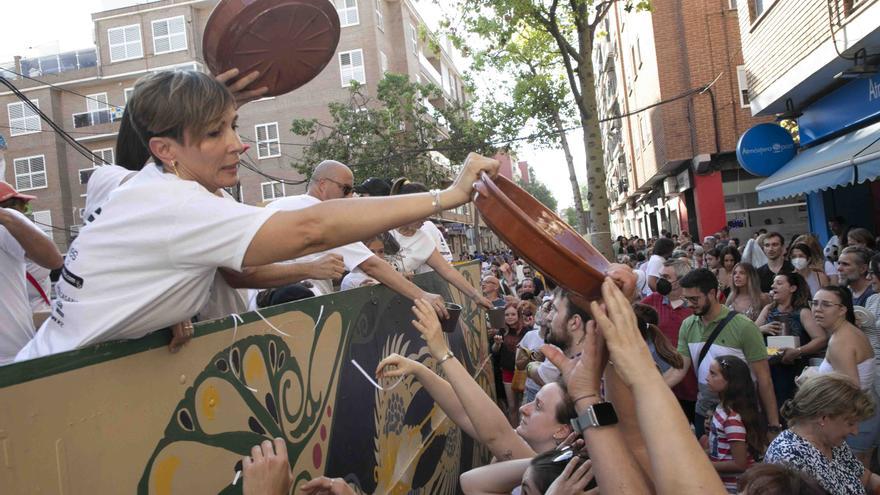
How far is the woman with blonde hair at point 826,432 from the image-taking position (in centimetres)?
364

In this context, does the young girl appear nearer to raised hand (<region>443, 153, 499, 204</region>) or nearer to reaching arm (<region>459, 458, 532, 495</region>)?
reaching arm (<region>459, 458, 532, 495</region>)

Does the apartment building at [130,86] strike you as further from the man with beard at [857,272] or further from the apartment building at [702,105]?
the man with beard at [857,272]

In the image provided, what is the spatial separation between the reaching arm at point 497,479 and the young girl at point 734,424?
6.28 feet

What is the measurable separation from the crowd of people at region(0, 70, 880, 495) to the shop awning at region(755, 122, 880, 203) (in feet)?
15.2

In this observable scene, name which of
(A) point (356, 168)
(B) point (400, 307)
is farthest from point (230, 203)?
(A) point (356, 168)

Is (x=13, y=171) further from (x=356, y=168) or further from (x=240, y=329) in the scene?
(x=240, y=329)

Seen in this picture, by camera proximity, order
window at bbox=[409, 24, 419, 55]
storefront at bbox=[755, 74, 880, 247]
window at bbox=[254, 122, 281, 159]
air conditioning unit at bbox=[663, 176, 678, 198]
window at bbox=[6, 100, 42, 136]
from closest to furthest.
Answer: storefront at bbox=[755, 74, 880, 247] < air conditioning unit at bbox=[663, 176, 678, 198] < window at bbox=[254, 122, 281, 159] < window at bbox=[6, 100, 42, 136] < window at bbox=[409, 24, 419, 55]

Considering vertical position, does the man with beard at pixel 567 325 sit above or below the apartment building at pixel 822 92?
below

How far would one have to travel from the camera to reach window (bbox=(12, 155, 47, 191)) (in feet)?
139

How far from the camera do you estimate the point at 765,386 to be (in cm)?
566

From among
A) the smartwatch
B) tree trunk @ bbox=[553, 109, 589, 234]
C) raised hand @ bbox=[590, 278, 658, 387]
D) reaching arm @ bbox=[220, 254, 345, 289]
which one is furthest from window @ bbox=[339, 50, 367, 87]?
raised hand @ bbox=[590, 278, 658, 387]

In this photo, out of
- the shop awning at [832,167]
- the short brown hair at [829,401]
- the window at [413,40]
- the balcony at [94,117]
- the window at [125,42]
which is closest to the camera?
the short brown hair at [829,401]

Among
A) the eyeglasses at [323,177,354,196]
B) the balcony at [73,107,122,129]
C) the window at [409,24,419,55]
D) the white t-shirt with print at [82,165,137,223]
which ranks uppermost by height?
the window at [409,24,419,55]

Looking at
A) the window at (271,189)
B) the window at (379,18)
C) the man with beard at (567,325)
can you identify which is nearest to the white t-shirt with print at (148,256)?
the man with beard at (567,325)
